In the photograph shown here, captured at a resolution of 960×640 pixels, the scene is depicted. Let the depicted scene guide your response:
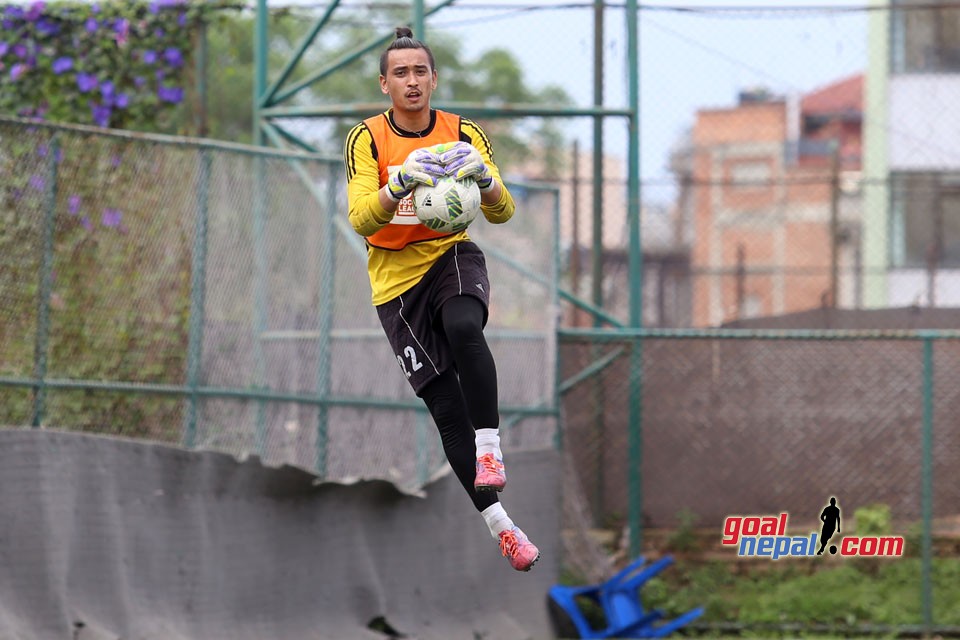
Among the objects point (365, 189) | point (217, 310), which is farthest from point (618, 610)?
point (365, 189)

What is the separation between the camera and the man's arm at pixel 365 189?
500cm

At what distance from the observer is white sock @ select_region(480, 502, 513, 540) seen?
17.3ft

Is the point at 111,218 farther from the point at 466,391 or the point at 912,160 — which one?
the point at 912,160

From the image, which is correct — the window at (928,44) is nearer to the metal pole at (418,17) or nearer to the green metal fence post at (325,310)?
the metal pole at (418,17)

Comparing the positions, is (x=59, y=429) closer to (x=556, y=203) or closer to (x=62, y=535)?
(x=62, y=535)

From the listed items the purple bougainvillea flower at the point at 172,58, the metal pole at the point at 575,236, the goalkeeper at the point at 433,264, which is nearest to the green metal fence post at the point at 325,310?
the purple bougainvillea flower at the point at 172,58

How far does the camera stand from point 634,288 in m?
10.3

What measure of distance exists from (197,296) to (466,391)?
2938 millimetres

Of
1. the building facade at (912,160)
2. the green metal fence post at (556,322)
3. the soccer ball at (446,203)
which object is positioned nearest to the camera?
the soccer ball at (446,203)

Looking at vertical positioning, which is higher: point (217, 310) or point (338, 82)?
point (338, 82)

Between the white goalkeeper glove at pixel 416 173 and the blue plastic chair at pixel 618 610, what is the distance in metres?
4.59

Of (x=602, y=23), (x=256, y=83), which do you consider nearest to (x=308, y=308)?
(x=256, y=83)

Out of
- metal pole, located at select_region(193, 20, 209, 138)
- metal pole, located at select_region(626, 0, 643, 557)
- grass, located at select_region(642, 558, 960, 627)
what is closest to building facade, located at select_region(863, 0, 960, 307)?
metal pole, located at select_region(626, 0, 643, 557)

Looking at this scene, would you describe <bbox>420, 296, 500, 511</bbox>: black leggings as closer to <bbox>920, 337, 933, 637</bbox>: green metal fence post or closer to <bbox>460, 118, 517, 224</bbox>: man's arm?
<bbox>460, 118, 517, 224</bbox>: man's arm
